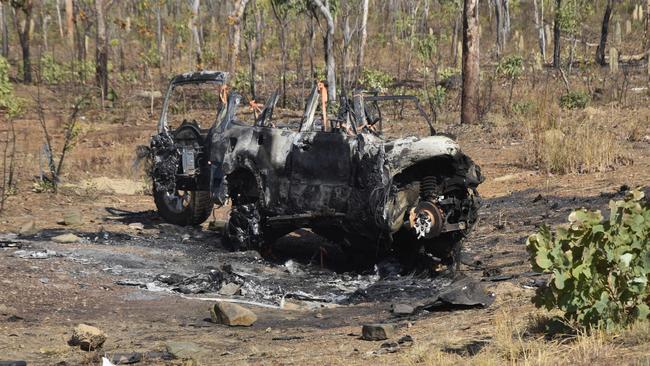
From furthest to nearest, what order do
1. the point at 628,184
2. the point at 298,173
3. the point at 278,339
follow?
the point at 628,184 < the point at 298,173 < the point at 278,339

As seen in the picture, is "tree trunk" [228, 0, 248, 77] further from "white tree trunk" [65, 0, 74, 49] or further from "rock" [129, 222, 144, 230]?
"rock" [129, 222, 144, 230]

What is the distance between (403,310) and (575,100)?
56.8 feet

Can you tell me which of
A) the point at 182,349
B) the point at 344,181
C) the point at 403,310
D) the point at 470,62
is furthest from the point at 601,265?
the point at 470,62

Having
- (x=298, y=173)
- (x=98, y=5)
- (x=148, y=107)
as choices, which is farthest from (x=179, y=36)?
(x=298, y=173)

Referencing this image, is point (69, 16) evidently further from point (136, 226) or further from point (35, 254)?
point (35, 254)

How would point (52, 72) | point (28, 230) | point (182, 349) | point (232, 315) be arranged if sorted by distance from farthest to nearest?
1. point (52, 72)
2. point (28, 230)
3. point (232, 315)
4. point (182, 349)

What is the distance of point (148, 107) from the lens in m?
32.5

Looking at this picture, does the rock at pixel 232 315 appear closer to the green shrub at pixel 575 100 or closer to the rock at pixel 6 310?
the rock at pixel 6 310

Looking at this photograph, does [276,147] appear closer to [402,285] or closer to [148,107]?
[402,285]

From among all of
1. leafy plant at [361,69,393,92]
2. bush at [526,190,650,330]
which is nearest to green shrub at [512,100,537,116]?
leafy plant at [361,69,393,92]

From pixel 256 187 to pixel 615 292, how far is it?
5960 millimetres

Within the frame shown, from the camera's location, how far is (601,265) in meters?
6.80

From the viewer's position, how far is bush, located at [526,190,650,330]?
6.63m

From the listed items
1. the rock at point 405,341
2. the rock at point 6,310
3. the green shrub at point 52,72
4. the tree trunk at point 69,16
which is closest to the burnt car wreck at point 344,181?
the rock at point 405,341
